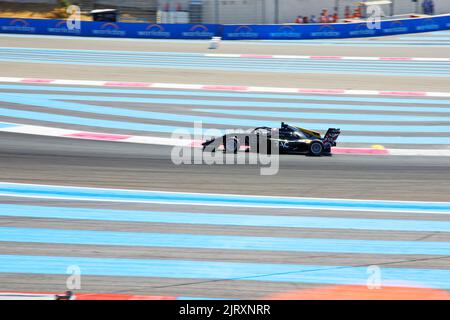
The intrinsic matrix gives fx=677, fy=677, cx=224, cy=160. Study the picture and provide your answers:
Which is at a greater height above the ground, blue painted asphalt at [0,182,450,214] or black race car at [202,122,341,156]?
black race car at [202,122,341,156]

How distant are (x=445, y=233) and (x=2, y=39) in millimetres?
28949

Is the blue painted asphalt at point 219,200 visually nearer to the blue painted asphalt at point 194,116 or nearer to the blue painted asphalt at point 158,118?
the blue painted asphalt at point 158,118

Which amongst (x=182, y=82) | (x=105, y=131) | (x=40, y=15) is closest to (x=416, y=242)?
(x=105, y=131)

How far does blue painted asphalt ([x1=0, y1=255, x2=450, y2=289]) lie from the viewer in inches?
370

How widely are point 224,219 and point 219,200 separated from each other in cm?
105

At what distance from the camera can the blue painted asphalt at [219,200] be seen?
12.9 metres

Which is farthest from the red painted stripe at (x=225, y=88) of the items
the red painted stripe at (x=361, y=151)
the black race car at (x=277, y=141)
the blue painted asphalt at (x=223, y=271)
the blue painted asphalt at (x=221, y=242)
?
the blue painted asphalt at (x=223, y=271)

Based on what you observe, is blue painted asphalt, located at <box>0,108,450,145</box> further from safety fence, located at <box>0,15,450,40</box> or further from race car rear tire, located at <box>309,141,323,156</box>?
safety fence, located at <box>0,15,450,40</box>

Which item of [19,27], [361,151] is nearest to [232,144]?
[361,151]

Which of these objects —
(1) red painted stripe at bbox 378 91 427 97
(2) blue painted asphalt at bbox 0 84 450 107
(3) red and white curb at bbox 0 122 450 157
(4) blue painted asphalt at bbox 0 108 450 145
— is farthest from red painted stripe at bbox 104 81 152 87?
(1) red painted stripe at bbox 378 91 427 97

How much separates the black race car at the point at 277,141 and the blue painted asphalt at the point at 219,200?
320 cm

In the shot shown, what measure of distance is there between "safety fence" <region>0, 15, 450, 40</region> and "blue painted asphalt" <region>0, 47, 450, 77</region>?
4651 mm

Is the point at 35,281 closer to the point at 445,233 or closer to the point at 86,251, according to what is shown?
the point at 86,251

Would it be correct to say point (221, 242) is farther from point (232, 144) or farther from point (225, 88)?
point (225, 88)
